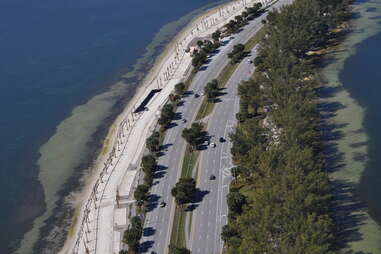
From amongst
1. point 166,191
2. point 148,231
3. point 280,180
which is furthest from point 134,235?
point 280,180

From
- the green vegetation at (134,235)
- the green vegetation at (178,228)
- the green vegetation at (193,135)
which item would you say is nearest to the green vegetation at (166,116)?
the green vegetation at (193,135)

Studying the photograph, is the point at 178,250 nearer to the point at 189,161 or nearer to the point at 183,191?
the point at 183,191

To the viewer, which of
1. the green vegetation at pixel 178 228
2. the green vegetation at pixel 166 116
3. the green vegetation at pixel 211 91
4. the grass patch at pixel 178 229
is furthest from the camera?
the green vegetation at pixel 211 91

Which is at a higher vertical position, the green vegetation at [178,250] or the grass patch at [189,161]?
the grass patch at [189,161]

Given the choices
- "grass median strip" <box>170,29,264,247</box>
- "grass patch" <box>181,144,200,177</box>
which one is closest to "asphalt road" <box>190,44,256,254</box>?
"grass patch" <box>181,144,200,177</box>

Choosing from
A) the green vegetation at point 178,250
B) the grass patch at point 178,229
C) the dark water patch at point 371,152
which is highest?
the green vegetation at point 178,250

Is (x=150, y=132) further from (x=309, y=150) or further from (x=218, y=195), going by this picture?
(x=309, y=150)

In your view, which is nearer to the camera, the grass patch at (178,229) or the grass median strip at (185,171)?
the grass patch at (178,229)

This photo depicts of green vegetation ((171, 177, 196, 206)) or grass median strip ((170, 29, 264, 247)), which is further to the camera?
green vegetation ((171, 177, 196, 206))

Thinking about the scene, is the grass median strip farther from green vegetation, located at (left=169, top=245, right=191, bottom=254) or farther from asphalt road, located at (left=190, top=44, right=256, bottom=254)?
green vegetation, located at (left=169, top=245, right=191, bottom=254)

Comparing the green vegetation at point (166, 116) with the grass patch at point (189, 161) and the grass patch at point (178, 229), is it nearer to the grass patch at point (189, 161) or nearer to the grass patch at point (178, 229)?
the grass patch at point (189, 161)

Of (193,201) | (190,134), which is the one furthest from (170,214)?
(190,134)
